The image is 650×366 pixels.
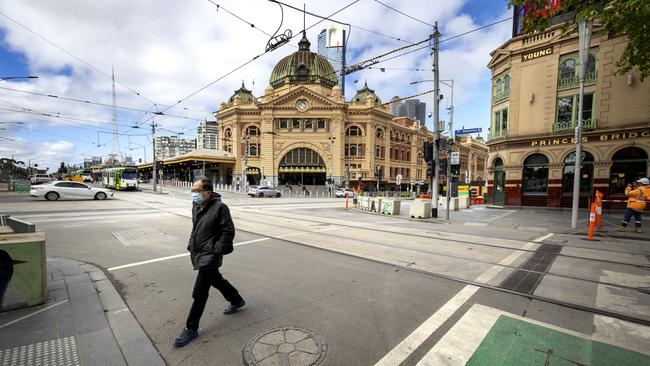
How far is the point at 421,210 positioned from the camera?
572 inches

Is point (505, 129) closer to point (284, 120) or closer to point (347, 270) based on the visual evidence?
point (347, 270)

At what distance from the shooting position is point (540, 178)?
19375 mm

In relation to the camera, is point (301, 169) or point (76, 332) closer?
point (76, 332)

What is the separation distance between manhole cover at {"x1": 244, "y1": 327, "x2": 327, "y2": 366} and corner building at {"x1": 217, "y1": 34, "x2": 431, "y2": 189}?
145 ft

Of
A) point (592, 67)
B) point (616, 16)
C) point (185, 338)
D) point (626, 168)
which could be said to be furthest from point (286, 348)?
point (592, 67)

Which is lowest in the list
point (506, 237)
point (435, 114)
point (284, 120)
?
point (506, 237)

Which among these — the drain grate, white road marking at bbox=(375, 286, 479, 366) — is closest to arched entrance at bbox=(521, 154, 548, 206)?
white road marking at bbox=(375, 286, 479, 366)

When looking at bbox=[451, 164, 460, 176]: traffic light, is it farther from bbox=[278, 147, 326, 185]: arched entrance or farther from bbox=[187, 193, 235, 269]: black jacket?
bbox=[278, 147, 326, 185]: arched entrance

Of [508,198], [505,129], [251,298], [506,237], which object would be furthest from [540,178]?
[251,298]

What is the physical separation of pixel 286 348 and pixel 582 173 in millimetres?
22797

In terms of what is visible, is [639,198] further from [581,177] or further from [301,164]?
[301,164]

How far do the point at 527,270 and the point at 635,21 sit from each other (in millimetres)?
6264

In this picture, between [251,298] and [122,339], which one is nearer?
[122,339]

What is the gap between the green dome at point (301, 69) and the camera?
172ft
